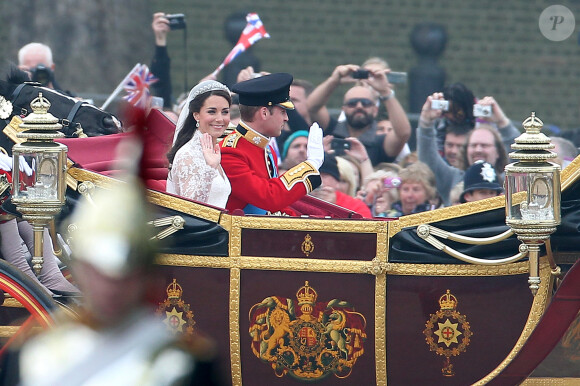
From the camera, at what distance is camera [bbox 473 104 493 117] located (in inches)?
291

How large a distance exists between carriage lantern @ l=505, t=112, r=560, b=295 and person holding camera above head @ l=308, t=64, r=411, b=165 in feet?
10.0

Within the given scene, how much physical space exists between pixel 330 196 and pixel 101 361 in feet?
13.1

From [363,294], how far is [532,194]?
0.77 metres

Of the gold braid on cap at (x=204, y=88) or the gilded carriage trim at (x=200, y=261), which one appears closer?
the gilded carriage trim at (x=200, y=261)

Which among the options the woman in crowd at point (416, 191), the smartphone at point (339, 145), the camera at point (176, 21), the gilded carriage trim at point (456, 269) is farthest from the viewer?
the camera at point (176, 21)

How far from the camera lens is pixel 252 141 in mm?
5164

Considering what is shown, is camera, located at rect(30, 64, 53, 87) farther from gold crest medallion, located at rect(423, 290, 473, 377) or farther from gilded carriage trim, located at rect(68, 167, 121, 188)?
gold crest medallion, located at rect(423, 290, 473, 377)

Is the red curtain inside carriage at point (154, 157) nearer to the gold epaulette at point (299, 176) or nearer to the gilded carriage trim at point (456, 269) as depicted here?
the gold epaulette at point (299, 176)

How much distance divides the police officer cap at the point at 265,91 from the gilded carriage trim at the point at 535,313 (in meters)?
1.31

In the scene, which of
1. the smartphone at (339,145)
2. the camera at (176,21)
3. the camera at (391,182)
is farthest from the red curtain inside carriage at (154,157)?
the camera at (176,21)

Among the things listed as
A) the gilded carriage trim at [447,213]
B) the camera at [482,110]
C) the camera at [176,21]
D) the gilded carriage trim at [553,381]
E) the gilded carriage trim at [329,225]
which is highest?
the camera at [176,21]

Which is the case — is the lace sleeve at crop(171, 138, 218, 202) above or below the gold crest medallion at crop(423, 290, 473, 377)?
above

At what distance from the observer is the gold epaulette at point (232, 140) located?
5154mm

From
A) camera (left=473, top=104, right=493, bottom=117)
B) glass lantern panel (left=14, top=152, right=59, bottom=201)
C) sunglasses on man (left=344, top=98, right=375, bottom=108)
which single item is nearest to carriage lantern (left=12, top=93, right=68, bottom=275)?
glass lantern panel (left=14, top=152, right=59, bottom=201)
